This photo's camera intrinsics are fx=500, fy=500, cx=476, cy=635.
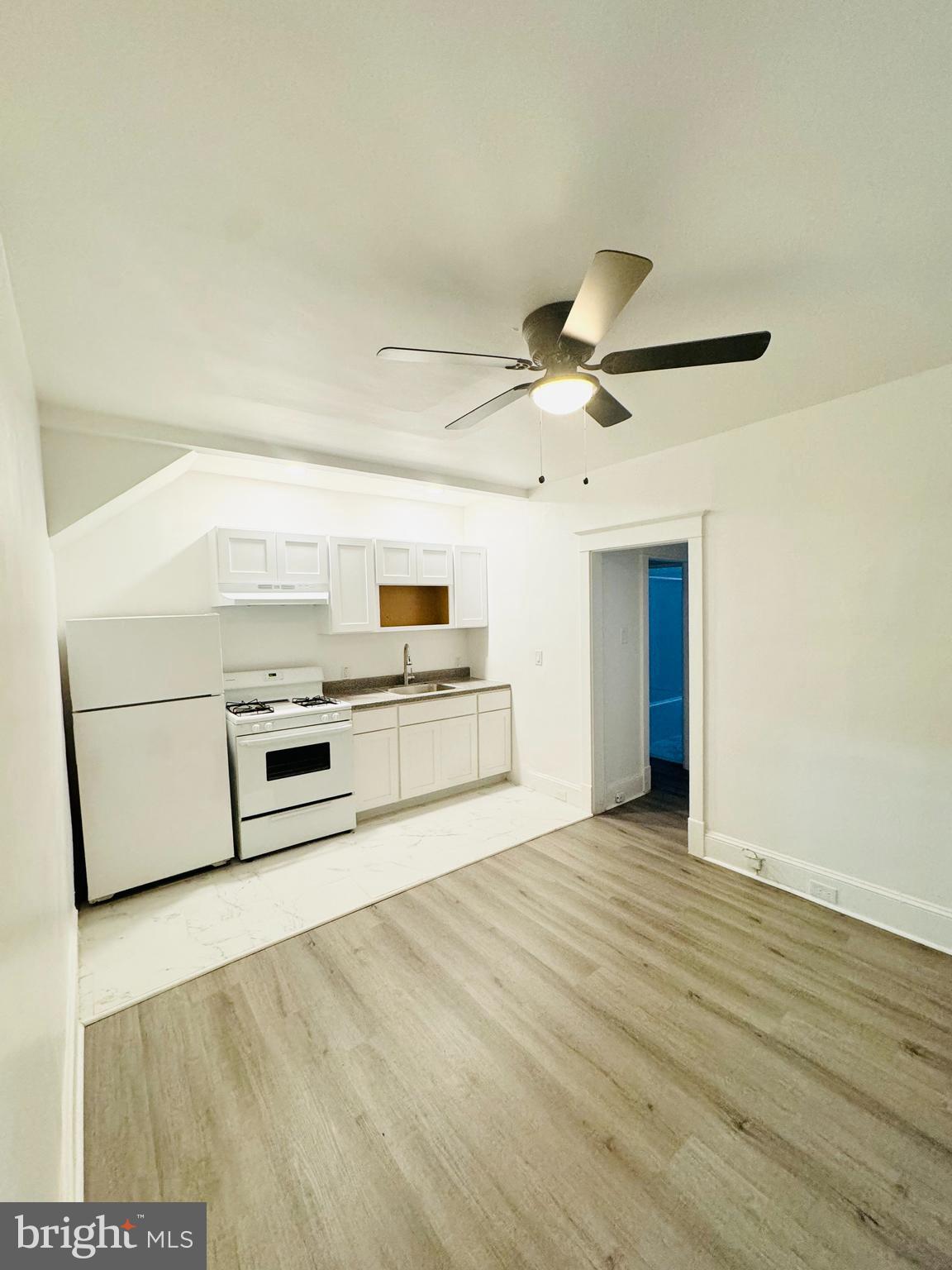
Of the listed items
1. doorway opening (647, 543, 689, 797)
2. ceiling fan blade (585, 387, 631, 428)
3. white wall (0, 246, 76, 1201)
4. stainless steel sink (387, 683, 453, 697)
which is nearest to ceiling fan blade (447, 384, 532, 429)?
ceiling fan blade (585, 387, 631, 428)

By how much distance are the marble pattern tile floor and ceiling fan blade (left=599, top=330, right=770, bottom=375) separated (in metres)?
2.90

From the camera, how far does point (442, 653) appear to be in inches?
197

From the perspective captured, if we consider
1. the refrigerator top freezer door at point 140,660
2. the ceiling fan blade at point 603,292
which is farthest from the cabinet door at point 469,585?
the ceiling fan blade at point 603,292

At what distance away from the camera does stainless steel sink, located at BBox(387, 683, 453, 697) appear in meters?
4.54

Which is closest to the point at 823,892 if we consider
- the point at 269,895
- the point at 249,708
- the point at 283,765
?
the point at 269,895

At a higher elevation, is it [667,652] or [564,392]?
[564,392]

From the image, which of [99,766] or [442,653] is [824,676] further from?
[99,766]

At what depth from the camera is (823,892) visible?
108 inches

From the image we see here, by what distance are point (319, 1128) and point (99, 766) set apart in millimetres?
2177

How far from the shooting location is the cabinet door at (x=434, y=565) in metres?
4.43

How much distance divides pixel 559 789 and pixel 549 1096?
264 centimetres

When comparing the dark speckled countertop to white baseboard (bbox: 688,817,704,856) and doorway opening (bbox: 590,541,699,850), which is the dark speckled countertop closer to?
doorway opening (bbox: 590,541,699,850)

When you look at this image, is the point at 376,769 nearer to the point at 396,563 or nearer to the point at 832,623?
the point at 396,563

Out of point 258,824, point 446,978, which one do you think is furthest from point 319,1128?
point 258,824
